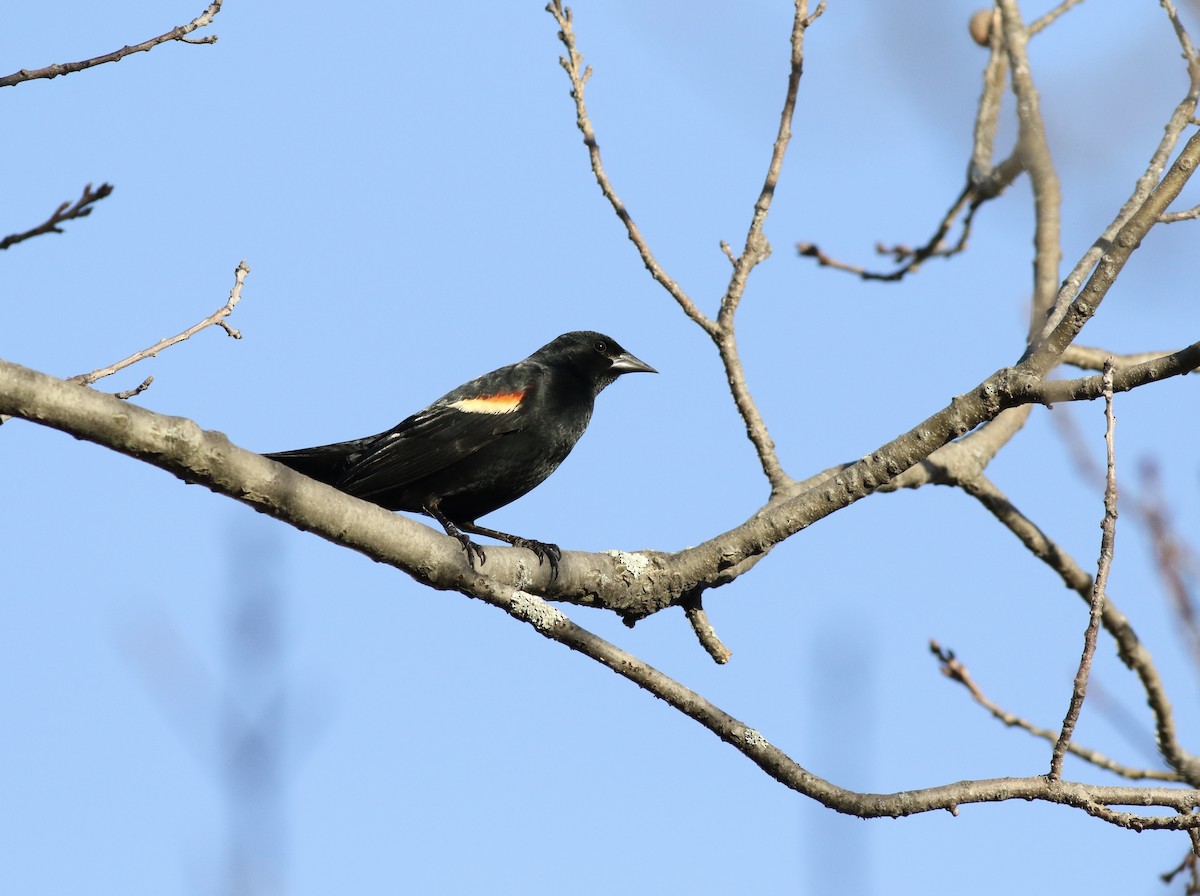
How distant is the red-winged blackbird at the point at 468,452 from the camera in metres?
5.21

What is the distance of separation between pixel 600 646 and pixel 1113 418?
56.3 inches

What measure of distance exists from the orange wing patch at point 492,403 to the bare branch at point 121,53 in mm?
2351

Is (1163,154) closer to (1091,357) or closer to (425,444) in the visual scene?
(1091,357)

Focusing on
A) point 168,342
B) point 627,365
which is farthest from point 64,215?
point 627,365

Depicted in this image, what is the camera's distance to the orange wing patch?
553 cm

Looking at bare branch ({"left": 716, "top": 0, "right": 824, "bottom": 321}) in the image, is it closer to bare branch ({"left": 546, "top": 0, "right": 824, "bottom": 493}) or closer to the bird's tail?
bare branch ({"left": 546, "top": 0, "right": 824, "bottom": 493})

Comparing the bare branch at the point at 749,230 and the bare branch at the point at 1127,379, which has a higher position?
the bare branch at the point at 749,230

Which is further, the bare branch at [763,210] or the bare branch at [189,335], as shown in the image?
the bare branch at [763,210]

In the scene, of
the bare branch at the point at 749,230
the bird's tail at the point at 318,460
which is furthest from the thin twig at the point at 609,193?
the bird's tail at the point at 318,460

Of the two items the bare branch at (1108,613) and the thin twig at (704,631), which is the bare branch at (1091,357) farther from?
the thin twig at (704,631)

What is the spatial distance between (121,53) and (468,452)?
8.20 feet

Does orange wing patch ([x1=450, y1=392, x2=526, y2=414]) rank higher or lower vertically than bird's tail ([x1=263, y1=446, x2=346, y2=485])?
higher

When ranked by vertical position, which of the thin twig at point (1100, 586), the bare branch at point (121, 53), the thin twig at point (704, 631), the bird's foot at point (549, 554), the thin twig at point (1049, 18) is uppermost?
the thin twig at point (1049, 18)

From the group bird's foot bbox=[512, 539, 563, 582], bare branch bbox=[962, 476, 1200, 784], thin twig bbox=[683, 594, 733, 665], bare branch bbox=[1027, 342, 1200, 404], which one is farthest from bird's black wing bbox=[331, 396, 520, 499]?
bare branch bbox=[1027, 342, 1200, 404]
